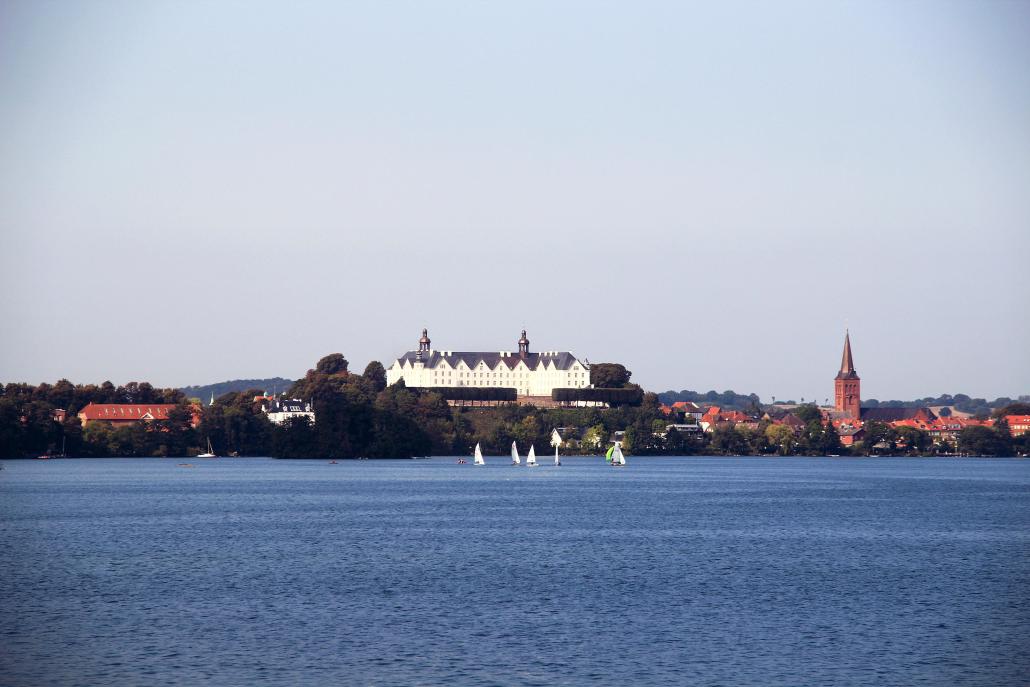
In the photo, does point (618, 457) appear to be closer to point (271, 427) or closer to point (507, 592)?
point (271, 427)

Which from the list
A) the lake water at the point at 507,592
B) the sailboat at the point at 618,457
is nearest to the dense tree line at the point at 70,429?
the sailboat at the point at 618,457

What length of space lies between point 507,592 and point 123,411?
153 meters

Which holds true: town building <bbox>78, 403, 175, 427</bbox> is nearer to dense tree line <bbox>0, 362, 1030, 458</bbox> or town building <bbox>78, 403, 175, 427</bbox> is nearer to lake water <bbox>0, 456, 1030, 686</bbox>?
dense tree line <bbox>0, 362, 1030, 458</bbox>

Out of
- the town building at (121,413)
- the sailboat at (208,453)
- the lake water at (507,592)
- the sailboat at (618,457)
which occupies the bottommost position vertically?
the lake water at (507,592)

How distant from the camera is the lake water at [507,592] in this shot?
31219 millimetres

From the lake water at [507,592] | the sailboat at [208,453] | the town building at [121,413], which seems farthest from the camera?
the town building at [121,413]

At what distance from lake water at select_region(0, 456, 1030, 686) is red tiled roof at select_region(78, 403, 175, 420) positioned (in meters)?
97.0

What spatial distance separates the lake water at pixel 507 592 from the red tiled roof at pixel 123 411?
318 feet

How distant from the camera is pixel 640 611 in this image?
129 ft

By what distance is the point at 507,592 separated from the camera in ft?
140

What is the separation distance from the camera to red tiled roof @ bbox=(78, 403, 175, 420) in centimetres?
18275

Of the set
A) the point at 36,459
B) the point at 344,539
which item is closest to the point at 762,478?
the point at 344,539

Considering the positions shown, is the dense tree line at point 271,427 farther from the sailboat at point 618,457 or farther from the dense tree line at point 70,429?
the sailboat at point 618,457

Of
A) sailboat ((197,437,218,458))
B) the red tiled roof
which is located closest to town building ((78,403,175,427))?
the red tiled roof
